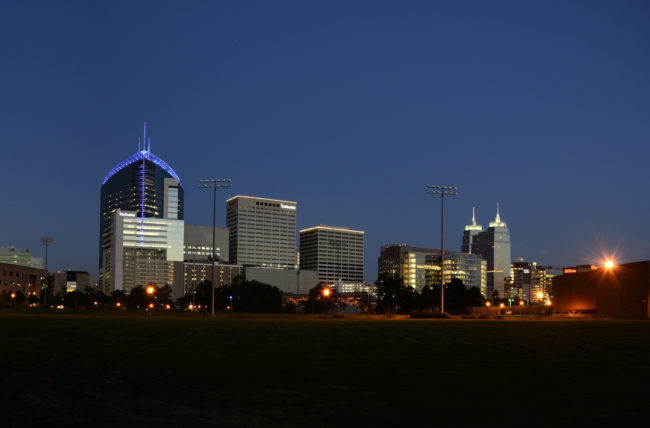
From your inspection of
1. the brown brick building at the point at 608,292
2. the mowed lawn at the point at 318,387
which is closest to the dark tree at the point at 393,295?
the brown brick building at the point at 608,292

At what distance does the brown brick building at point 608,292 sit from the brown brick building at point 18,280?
5552 inches

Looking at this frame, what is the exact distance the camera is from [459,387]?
12.9 m

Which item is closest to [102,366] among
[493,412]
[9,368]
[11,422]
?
[9,368]

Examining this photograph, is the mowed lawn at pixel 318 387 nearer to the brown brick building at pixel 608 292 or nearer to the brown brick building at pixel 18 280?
the brown brick building at pixel 608 292

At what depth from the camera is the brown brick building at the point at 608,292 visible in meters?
104

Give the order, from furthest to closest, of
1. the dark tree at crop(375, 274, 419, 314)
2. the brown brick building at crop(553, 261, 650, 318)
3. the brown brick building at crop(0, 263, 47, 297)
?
the brown brick building at crop(0, 263, 47, 297) < the dark tree at crop(375, 274, 419, 314) < the brown brick building at crop(553, 261, 650, 318)

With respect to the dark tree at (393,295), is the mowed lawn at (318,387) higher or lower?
higher

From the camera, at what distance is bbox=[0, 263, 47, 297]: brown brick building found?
175m

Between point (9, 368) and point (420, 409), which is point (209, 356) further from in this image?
point (420, 409)

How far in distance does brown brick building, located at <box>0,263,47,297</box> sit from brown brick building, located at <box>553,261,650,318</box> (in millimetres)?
141015

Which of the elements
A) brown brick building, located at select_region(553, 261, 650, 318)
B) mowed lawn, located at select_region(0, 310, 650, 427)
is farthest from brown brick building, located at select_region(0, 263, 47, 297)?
mowed lawn, located at select_region(0, 310, 650, 427)

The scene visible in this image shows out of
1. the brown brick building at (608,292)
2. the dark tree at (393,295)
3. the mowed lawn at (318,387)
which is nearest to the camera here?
the mowed lawn at (318,387)

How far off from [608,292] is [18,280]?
159 m

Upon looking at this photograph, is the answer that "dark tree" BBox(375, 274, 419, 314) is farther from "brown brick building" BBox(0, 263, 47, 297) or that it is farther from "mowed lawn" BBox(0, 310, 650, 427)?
"mowed lawn" BBox(0, 310, 650, 427)
